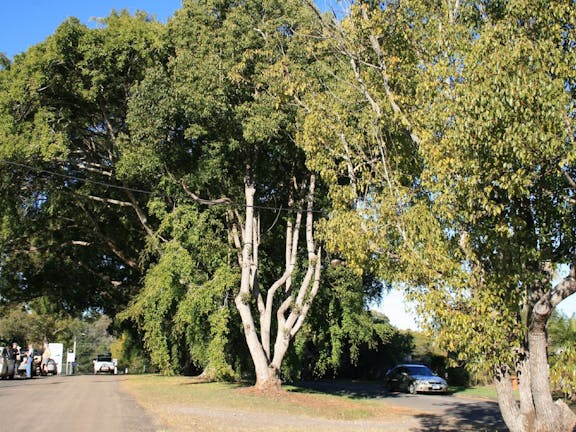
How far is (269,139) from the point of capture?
19391 millimetres

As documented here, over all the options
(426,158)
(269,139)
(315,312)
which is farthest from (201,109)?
(426,158)

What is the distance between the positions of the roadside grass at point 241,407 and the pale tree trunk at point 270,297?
1.26 m

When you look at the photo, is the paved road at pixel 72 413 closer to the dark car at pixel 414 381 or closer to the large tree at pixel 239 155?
the large tree at pixel 239 155

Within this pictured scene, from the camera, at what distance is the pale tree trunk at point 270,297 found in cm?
2113

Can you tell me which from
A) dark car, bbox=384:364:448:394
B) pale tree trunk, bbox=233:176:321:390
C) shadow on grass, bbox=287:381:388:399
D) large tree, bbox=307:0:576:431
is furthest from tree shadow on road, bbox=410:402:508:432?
dark car, bbox=384:364:448:394

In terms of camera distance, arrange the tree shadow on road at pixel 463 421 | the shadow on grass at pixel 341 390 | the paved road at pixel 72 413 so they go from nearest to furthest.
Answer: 1. the paved road at pixel 72 413
2. the tree shadow on road at pixel 463 421
3. the shadow on grass at pixel 341 390

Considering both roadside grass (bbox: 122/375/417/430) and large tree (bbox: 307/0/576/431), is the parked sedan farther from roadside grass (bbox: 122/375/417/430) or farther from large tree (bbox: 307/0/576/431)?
large tree (bbox: 307/0/576/431)

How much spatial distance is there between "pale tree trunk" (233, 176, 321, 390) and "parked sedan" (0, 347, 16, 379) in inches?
573

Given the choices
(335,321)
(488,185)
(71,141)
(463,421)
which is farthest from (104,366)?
(488,185)

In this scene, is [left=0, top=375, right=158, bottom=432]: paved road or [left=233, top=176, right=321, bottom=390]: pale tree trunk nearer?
[left=0, top=375, right=158, bottom=432]: paved road

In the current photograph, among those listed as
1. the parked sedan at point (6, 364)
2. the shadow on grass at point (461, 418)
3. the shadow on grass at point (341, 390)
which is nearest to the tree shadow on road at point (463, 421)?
the shadow on grass at point (461, 418)

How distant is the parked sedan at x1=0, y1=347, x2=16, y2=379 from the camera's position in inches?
1141

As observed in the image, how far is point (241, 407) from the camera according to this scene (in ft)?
54.9

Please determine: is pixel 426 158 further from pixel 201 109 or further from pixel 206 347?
pixel 206 347
